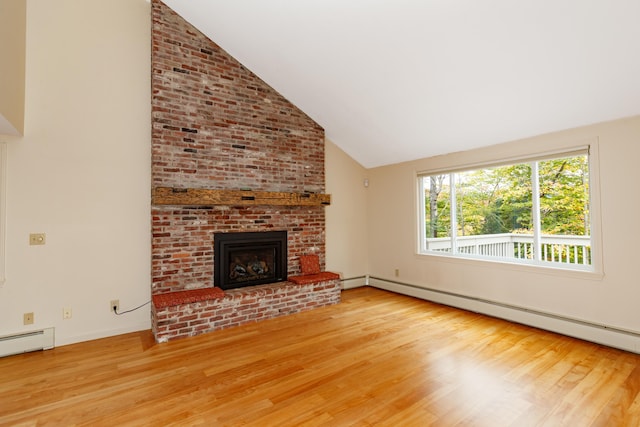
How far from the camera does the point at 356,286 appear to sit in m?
5.66

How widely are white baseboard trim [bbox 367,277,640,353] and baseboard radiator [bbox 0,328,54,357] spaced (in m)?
4.52

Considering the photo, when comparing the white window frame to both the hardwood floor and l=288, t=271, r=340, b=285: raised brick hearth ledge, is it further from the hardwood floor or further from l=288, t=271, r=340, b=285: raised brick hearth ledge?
l=288, t=271, r=340, b=285: raised brick hearth ledge

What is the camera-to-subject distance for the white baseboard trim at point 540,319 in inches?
119

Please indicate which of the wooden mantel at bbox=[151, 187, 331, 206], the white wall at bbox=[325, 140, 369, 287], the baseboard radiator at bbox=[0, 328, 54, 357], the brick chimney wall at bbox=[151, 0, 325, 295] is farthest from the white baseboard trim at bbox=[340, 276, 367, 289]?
the baseboard radiator at bbox=[0, 328, 54, 357]

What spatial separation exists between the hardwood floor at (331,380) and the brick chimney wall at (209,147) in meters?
1.07

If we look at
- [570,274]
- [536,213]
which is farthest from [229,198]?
[570,274]

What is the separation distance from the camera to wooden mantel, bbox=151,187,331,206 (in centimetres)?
358

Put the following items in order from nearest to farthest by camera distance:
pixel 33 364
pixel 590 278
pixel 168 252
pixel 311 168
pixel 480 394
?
pixel 480 394 < pixel 33 364 < pixel 590 278 < pixel 168 252 < pixel 311 168

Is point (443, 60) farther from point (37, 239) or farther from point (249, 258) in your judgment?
point (37, 239)

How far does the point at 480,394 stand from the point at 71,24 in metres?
5.08

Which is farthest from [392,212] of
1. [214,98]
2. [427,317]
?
[214,98]

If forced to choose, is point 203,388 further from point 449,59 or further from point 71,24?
point 71,24

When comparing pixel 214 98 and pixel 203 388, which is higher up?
pixel 214 98

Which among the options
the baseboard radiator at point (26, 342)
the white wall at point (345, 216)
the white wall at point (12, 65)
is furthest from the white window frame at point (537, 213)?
the white wall at point (12, 65)
